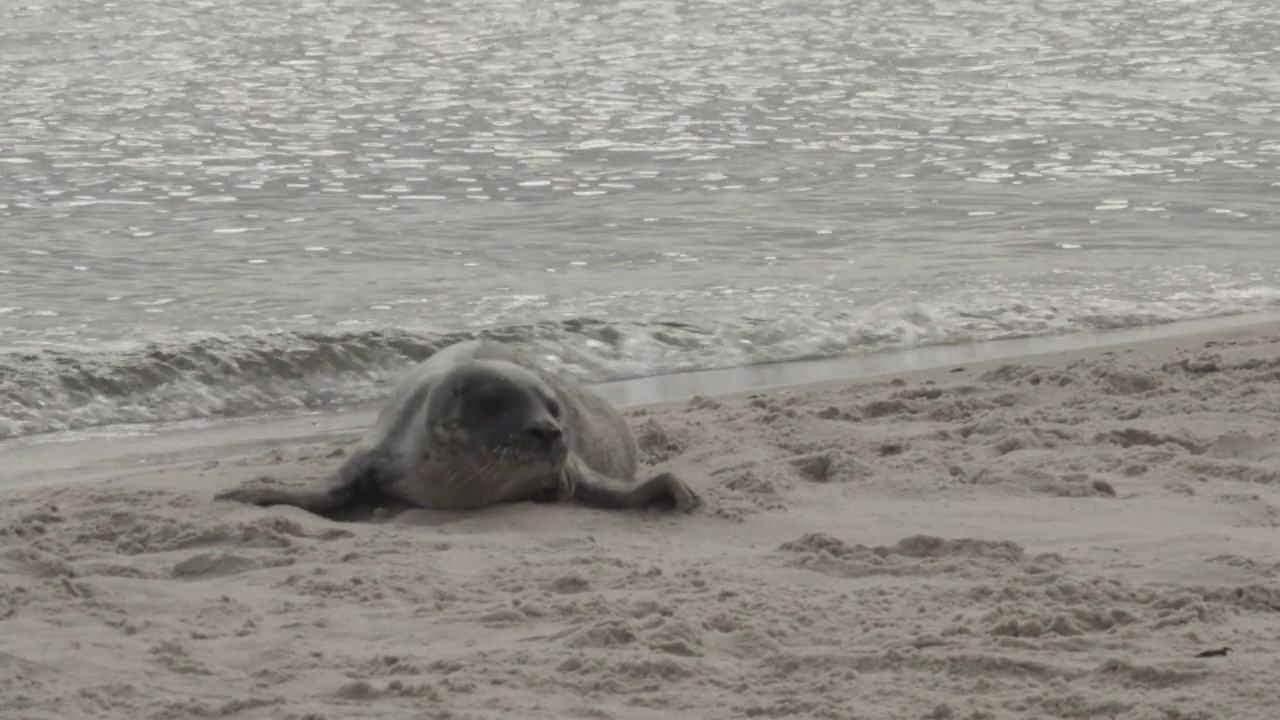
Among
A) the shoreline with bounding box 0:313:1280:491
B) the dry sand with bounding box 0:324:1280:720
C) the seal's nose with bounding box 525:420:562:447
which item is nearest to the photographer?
the dry sand with bounding box 0:324:1280:720

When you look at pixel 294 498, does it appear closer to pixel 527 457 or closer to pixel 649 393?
pixel 527 457

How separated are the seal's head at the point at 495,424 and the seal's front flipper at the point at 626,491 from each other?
11 cm

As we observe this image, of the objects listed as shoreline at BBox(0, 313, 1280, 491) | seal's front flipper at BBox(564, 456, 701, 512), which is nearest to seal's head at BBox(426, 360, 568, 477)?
seal's front flipper at BBox(564, 456, 701, 512)

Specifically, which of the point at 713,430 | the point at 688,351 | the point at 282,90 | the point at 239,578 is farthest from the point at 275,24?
the point at 239,578

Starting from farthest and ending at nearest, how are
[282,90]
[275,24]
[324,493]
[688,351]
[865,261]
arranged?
[275,24] < [282,90] < [865,261] < [688,351] < [324,493]

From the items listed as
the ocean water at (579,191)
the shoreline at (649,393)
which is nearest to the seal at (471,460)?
the shoreline at (649,393)

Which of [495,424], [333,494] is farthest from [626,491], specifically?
[333,494]

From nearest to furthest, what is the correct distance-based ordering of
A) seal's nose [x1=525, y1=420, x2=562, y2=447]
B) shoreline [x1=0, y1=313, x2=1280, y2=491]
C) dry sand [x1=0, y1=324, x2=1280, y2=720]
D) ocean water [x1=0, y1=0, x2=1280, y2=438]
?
1. dry sand [x1=0, y1=324, x2=1280, y2=720]
2. seal's nose [x1=525, y1=420, x2=562, y2=447]
3. shoreline [x1=0, y1=313, x2=1280, y2=491]
4. ocean water [x1=0, y1=0, x2=1280, y2=438]

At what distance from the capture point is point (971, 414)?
667 centimetres

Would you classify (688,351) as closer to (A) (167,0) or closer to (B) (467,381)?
(B) (467,381)

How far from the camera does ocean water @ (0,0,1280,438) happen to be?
8.54 m

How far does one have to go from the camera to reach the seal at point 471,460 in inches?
212

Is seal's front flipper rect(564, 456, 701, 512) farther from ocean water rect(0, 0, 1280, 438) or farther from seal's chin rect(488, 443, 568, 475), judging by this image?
ocean water rect(0, 0, 1280, 438)

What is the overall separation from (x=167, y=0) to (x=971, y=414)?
16.6 m
